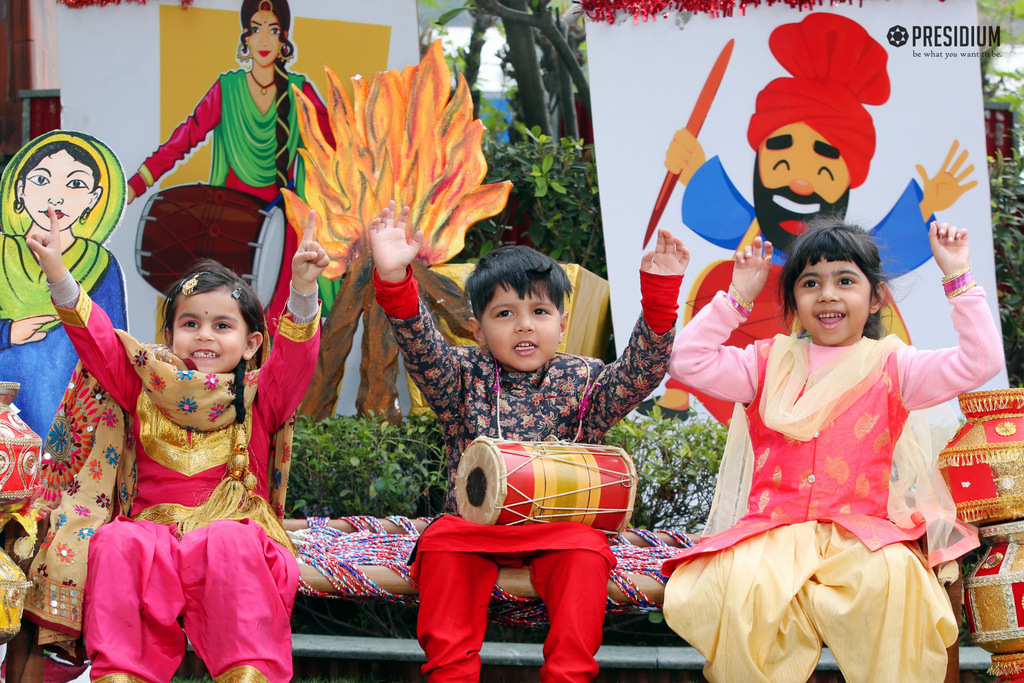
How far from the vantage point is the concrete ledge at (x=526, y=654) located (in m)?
3.23

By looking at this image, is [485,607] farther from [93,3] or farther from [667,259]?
[93,3]

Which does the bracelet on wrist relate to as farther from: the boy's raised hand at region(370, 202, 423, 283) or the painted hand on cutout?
the painted hand on cutout

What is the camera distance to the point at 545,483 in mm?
2623

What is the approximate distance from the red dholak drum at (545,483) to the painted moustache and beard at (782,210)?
2457 millimetres

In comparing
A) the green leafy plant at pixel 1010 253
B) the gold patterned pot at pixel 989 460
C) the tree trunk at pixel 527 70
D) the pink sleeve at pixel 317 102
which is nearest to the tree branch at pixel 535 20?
the tree trunk at pixel 527 70

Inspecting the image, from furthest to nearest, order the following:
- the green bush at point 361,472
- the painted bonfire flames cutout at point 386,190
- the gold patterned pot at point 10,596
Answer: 1. the painted bonfire flames cutout at point 386,190
2. the green bush at point 361,472
3. the gold patterned pot at point 10,596

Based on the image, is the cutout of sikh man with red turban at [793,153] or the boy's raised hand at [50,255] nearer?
the boy's raised hand at [50,255]

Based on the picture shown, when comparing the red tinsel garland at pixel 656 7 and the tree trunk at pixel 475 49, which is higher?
the tree trunk at pixel 475 49

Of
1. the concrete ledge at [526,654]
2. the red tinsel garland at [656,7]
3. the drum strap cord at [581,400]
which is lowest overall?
the concrete ledge at [526,654]

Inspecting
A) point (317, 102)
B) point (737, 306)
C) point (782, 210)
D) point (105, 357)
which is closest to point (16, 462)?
point (105, 357)

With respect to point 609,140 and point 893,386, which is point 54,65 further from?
point 893,386

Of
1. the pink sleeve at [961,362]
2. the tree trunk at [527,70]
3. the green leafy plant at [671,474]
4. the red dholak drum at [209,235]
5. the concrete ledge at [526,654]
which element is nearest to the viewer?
the pink sleeve at [961,362]

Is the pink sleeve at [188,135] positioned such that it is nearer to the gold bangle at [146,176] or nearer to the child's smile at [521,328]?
the gold bangle at [146,176]

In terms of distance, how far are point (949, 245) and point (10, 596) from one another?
271cm
